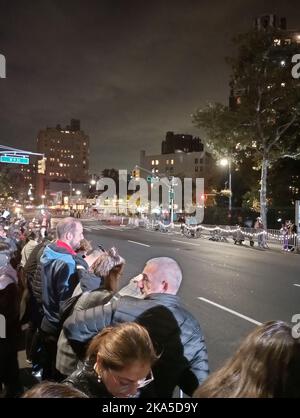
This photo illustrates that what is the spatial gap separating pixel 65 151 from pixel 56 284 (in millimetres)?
173486

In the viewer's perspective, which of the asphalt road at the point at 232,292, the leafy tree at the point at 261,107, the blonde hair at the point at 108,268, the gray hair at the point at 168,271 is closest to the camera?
the gray hair at the point at 168,271

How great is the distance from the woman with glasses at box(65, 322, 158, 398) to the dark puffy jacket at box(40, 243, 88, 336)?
93.2 inches

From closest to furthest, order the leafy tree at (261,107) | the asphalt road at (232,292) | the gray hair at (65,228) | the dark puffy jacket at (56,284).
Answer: the dark puffy jacket at (56,284) < the gray hair at (65,228) < the asphalt road at (232,292) < the leafy tree at (261,107)

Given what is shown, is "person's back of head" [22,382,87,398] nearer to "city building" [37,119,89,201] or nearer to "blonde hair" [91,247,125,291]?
"blonde hair" [91,247,125,291]

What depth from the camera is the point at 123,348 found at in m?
→ 2.44

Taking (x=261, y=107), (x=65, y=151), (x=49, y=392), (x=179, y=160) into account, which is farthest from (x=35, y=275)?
(x=65, y=151)

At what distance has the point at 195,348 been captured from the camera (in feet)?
10.0

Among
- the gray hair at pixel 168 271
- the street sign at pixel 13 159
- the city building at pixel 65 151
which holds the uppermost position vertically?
the city building at pixel 65 151

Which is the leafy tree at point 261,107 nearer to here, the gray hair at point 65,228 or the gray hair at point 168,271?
the gray hair at point 65,228

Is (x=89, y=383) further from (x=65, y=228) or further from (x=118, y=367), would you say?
(x=65, y=228)

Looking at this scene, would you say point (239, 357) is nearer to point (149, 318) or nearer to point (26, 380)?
point (149, 318)

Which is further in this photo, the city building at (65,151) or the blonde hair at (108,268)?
the city building at (65,151)

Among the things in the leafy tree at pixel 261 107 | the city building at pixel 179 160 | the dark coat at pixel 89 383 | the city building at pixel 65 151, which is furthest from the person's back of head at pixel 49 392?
the city building at pixel 65 151

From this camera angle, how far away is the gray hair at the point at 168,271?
10.9 feet
